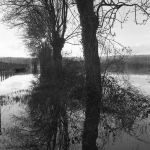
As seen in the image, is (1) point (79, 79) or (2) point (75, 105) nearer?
(2) point (75, 105)

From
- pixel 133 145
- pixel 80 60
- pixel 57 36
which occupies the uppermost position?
pixel 57 36

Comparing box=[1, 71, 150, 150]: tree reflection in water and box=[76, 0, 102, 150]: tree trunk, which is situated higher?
box=[76, 0, 102, 150]: tree trunk

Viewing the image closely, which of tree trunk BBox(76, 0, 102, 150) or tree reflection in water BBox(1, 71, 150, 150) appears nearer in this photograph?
tree reflection in water BBox(1, 71, 150, 150)

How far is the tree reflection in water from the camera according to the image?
30.8 ft

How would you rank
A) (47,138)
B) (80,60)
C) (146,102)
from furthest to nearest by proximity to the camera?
(80,60) → (146,102) → (47,138)

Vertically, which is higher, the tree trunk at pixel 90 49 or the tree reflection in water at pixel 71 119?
the tree trunk at pixel 90 49

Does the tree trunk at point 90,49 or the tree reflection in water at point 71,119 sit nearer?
the tree reflection in water at point 71,119

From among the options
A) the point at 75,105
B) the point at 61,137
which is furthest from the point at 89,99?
the point at 61,137

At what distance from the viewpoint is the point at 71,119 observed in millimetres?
10859

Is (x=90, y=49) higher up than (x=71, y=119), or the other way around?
(x=90, y=49)

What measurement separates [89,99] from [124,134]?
2.06 metres

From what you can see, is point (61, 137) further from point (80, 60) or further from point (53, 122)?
point (80, 60)

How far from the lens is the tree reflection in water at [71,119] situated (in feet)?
30.8

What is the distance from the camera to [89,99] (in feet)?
38.4
